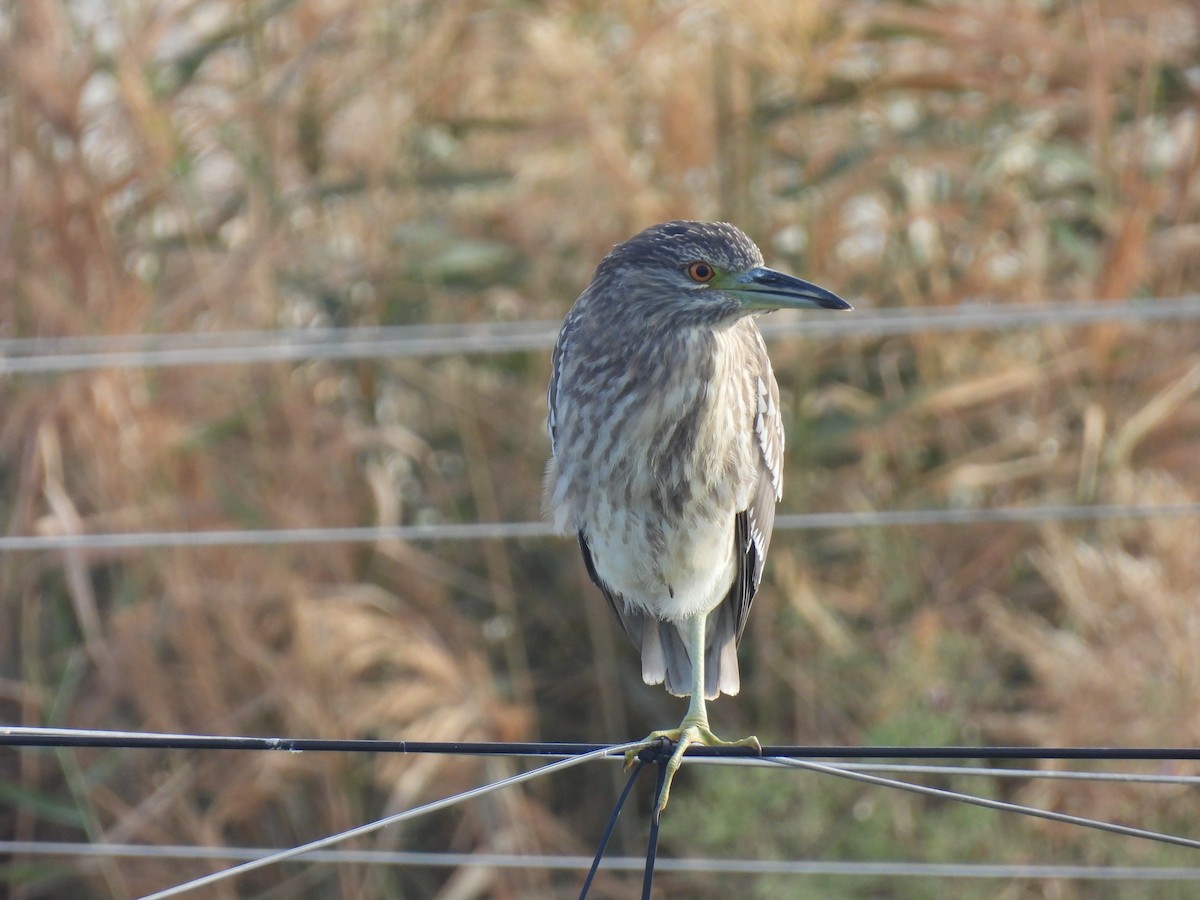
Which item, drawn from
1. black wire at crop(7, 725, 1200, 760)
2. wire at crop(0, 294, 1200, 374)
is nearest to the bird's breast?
wire at crop(0, 294, 1200, 374)

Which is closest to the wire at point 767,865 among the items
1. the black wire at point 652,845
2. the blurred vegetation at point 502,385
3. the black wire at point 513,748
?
the blurred vegetation at point 502,385

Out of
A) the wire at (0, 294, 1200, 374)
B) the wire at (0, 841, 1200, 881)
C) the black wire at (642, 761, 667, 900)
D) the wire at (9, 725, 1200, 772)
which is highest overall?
the wire at (0, 294, 1200, 374)

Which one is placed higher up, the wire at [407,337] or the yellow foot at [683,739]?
the wire at [407,337]

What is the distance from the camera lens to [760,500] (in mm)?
3588

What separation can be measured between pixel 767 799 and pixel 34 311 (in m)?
2.81

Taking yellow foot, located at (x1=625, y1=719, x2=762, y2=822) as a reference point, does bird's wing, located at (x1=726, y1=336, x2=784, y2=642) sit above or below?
above

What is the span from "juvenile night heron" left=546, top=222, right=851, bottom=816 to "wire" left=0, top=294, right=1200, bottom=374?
771mm

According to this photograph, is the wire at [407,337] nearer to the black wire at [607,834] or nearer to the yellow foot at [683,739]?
the yellow foot at [683,739]

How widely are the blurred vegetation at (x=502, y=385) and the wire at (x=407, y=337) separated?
11 centimetres

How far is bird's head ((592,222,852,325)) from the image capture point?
317 centimetres

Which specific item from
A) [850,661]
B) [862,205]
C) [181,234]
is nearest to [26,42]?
[181,234]

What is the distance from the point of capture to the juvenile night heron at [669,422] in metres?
3.27

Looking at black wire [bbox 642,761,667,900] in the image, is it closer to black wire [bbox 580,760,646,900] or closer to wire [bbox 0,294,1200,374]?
black wire [bbox 580,760,646,900]

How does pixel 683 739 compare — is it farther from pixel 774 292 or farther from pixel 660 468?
pixel 774 292
